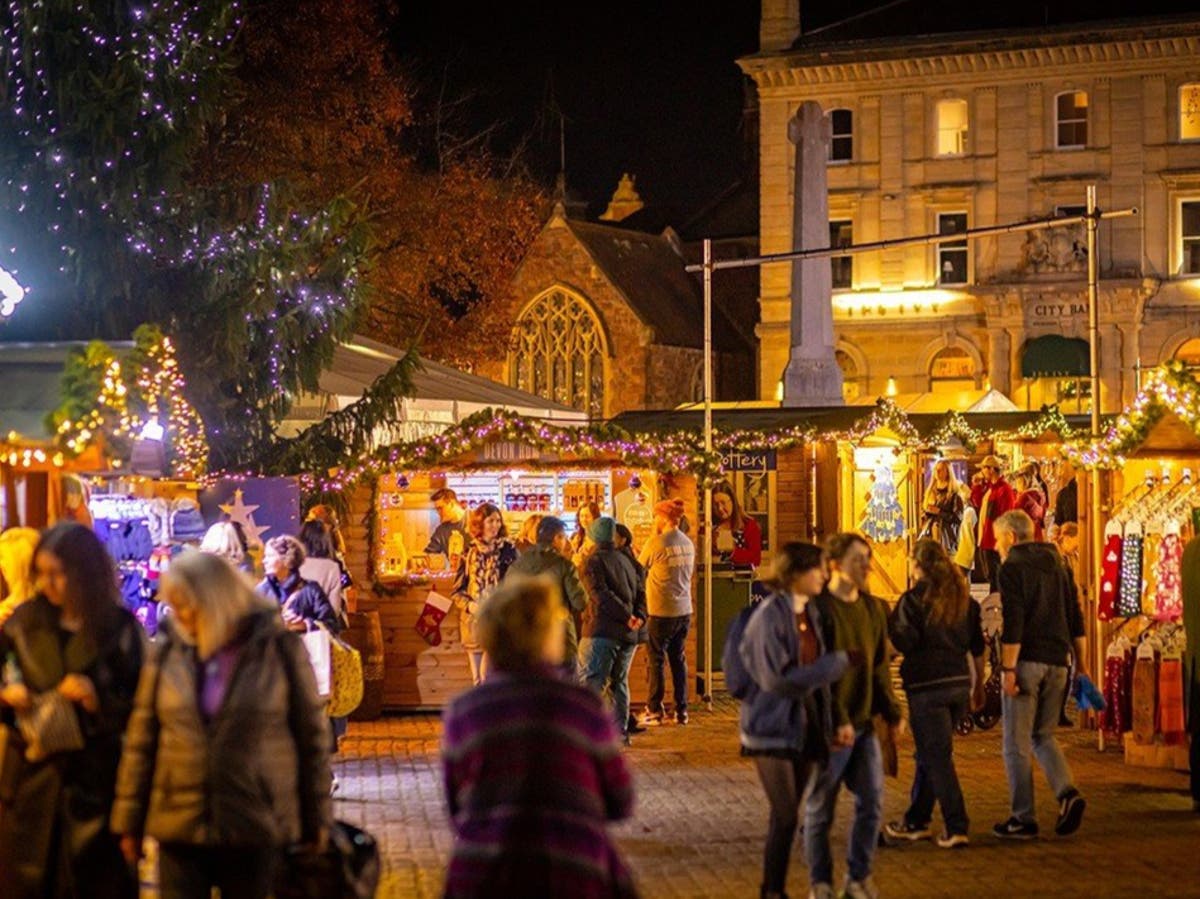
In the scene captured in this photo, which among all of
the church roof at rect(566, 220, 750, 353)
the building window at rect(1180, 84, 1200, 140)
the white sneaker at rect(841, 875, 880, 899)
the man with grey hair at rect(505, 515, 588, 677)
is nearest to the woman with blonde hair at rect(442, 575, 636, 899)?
the white sneaker at rect(841, 875, 880, 899)

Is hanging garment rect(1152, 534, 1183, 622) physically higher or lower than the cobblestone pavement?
higher

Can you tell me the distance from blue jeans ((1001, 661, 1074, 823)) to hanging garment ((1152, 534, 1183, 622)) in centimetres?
299

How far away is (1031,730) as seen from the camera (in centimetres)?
1207

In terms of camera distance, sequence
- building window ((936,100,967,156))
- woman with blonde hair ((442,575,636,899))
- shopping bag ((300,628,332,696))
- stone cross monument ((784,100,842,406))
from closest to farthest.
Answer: woman with blonde hair ((442,575,636,899))
shopping bag ((300,628,332,696))
stone cross monument ((784,100,842,406))
building window ((936,100,967,156))

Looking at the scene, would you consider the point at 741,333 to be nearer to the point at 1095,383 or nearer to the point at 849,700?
the point at 1095,383

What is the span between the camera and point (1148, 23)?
52062mm

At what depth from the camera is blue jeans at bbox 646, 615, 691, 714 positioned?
1820 cm

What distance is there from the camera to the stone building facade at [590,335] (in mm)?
61094

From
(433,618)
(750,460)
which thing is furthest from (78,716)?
(750,460)

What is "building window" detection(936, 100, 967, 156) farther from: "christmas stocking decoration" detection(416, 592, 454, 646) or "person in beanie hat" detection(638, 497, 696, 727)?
"christmas stocking decoration" detection(416, 592, 454, 646)

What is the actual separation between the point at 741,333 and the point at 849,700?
5588cm

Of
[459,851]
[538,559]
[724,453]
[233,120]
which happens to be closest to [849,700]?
[459,851]

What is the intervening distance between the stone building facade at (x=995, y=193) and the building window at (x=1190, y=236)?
50mm

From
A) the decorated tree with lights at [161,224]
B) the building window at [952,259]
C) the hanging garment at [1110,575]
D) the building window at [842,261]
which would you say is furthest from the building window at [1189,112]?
the hanging garment at [1110,575]
